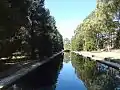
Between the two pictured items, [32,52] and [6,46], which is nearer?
[6,46]

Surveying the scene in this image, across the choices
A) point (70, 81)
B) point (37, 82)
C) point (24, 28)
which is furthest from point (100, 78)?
point (24, 28)

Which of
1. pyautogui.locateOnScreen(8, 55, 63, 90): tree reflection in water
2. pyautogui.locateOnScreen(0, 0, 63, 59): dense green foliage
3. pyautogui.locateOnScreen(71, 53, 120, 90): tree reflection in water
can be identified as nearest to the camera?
pyautogui.locateOnScreen(8, 55, 63, 90): tree reflection in water

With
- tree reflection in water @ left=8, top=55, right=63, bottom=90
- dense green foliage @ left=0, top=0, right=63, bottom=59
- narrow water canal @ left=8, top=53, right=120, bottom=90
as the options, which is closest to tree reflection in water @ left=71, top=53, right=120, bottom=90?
narrow water canal @ left=8, top=53, right=120, bottom=90

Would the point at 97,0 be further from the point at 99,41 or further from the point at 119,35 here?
the point at 99,41

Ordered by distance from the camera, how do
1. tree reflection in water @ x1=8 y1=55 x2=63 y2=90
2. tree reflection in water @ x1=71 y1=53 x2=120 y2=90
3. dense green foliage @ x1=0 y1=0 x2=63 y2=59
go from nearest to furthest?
1. tree reflection in water @ x1=8 y1=55 x2=63 y2=90
2. tree reflection in water @ x1=71 y1=53 x2=120 y2=90
3. dense green foliage @ x1=0 y1=0 x2=63 y2=59

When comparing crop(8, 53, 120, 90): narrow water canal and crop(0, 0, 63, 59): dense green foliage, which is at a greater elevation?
crop(0, 0, 63, 59): dense green foliage

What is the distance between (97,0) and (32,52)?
13.5 meters

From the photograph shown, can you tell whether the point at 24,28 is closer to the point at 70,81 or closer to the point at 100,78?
the point at 70,81

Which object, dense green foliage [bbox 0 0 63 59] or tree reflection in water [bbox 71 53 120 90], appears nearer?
tree reflection in water [bbox 71 53 120 90]

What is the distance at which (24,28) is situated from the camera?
4556 cm

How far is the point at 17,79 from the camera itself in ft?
73.6

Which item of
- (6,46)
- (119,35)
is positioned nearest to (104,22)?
(119,35)

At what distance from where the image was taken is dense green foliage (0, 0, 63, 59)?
25506mm

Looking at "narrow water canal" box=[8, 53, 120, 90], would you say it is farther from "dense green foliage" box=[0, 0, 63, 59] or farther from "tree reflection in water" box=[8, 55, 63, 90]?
"dense green foliage" box=[0, 0, 63, 59]
